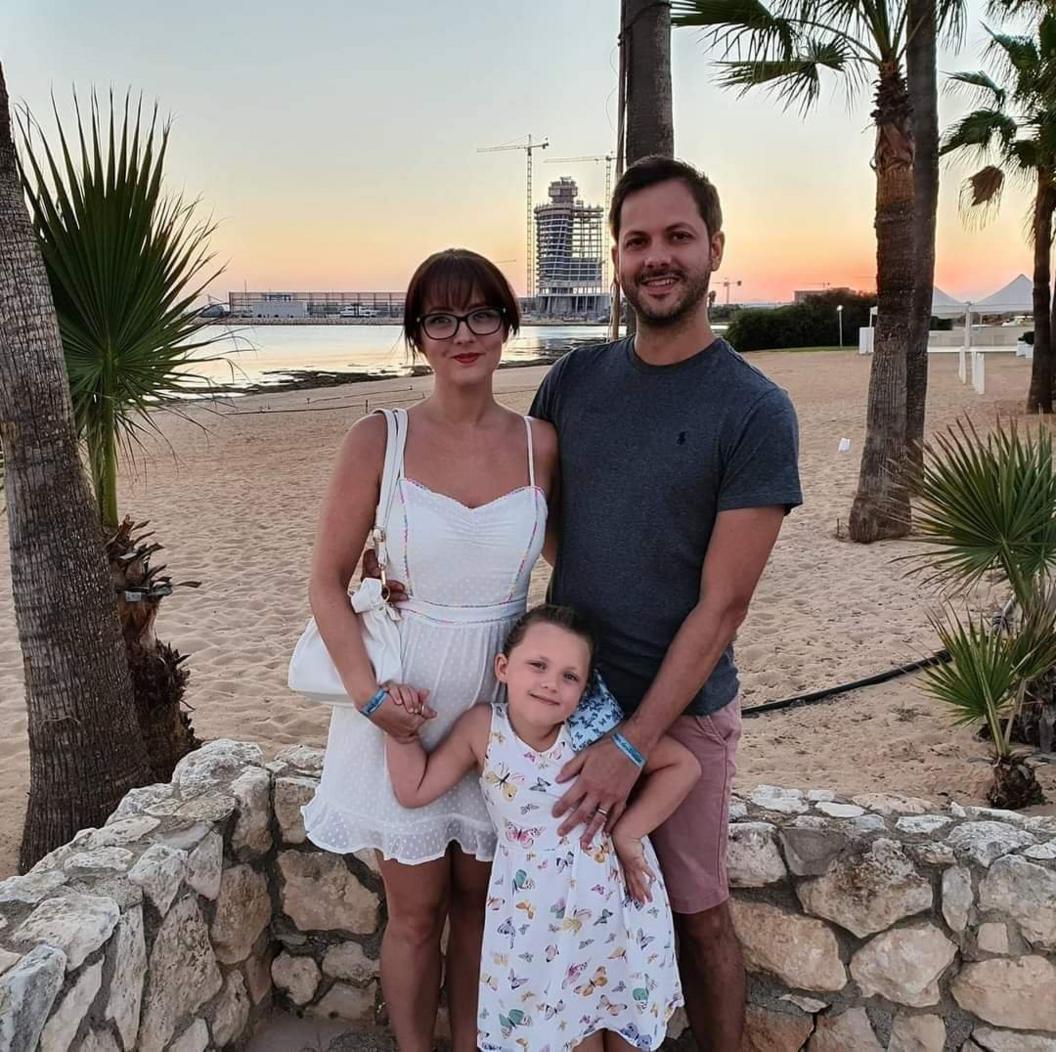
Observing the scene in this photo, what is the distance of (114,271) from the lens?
131 inches

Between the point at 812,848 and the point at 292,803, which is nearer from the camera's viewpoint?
the point at 812,848

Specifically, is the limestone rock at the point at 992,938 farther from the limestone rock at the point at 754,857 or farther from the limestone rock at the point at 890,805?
the limestone rock at the point at 754,857

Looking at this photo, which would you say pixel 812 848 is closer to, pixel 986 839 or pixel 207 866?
pixel 986 839

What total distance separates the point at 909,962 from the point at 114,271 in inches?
129

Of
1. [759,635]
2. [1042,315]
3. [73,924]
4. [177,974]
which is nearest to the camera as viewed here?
[73,924]

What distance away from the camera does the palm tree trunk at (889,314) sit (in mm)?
7828

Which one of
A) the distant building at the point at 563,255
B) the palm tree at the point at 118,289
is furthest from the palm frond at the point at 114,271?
the distant building at the point at 563,255

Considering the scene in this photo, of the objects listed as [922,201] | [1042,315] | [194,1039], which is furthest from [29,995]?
[1042,315]

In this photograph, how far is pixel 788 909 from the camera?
7.52 feet

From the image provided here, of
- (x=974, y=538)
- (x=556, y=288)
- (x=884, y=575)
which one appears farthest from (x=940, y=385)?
(x=556, y=288)

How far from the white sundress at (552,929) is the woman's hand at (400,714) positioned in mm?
159

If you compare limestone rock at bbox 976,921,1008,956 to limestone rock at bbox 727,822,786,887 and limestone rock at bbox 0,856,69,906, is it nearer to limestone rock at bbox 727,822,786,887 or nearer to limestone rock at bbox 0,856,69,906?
limestone rock at bbox 727,822,786,887

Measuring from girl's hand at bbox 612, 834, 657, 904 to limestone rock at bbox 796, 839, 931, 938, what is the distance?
0.56m

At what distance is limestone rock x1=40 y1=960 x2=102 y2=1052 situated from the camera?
1.66 meters
